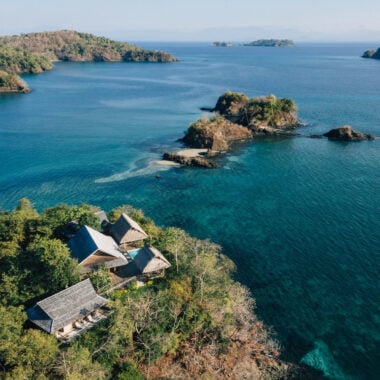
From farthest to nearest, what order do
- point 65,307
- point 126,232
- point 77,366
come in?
point 126,232
point 65,307
point 77,366

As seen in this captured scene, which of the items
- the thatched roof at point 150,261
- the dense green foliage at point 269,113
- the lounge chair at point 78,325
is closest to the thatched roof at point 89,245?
the thatched roof at point 150,261

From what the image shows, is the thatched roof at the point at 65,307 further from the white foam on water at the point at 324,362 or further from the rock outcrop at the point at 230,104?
the rock outcrop at the point at 230,104

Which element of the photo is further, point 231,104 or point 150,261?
point 231,104

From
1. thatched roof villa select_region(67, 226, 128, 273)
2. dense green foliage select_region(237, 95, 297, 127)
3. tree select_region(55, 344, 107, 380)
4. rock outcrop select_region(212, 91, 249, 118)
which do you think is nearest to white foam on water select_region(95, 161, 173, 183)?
thatched roof villa select_region(67, 226, 128, 273)

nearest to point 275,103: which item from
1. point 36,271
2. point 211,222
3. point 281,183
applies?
point 281,183

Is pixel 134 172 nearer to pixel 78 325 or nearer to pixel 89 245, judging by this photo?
pixel 89 245

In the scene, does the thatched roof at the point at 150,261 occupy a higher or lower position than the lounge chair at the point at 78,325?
higher

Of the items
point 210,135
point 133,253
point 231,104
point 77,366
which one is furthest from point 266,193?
point 231,104
